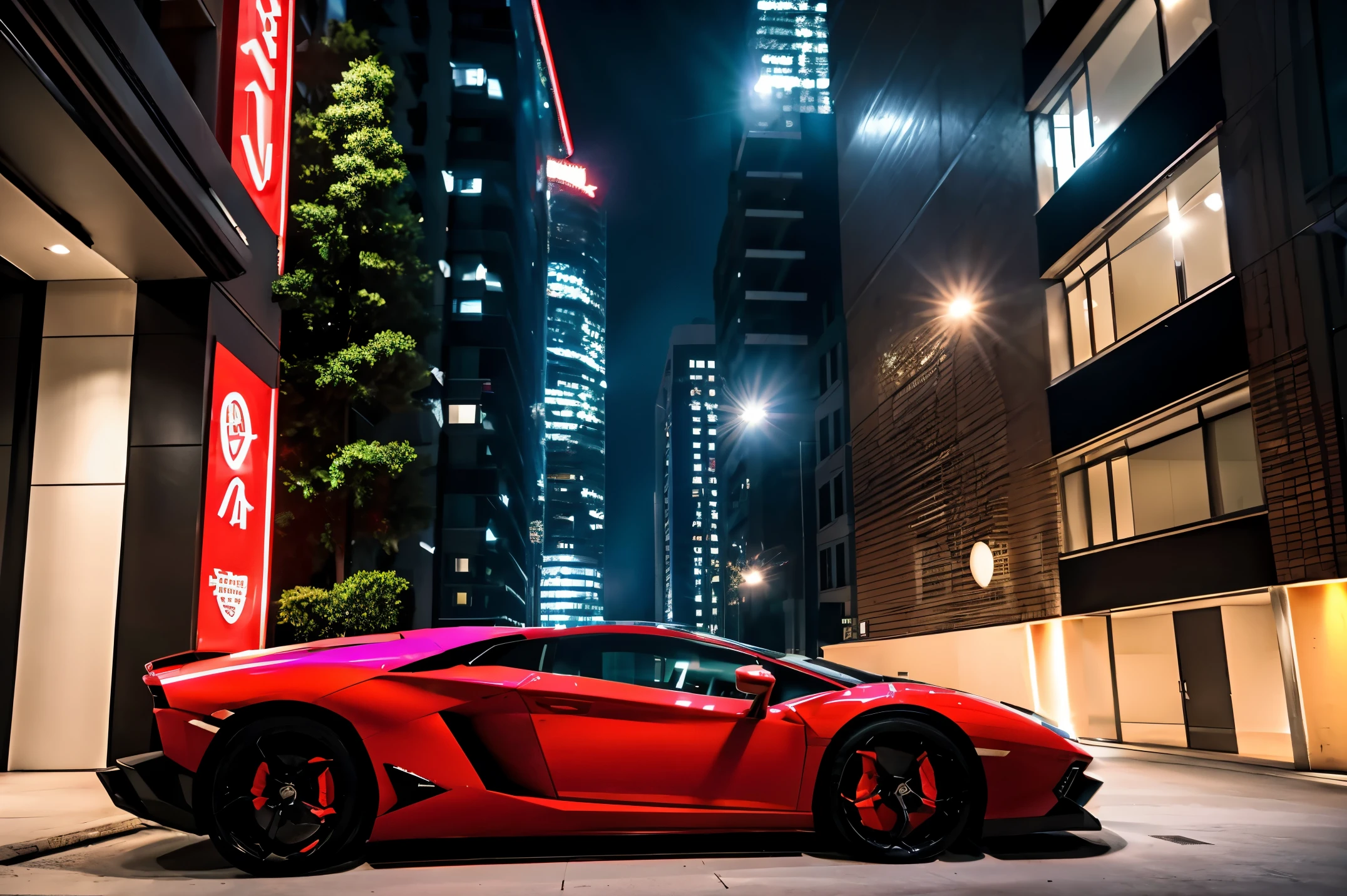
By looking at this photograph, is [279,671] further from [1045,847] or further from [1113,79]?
[1113,79]

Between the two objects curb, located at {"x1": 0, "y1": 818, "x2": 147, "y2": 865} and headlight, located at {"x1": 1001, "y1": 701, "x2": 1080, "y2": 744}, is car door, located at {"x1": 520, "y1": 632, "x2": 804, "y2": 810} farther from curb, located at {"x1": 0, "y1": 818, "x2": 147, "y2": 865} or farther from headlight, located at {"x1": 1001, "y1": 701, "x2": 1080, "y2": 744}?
curb, located at {"x1": 0, "y1": 818, "x2": 147, "y2": 865}

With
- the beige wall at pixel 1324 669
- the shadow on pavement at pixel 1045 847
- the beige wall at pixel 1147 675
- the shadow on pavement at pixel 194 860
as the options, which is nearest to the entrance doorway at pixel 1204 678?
the beige wall at pixel 1147 675

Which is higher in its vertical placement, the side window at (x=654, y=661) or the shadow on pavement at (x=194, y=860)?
the side window at (x=654, y=661)

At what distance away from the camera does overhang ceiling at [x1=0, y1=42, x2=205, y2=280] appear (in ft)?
23.7

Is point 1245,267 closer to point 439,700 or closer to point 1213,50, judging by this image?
point 1213,50

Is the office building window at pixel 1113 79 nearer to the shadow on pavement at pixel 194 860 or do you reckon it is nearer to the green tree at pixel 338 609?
the green tree at pixel 338 609

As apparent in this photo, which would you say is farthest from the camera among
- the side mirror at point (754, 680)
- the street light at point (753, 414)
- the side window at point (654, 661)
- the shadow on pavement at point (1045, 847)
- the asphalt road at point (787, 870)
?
the street light at point (753, 414)

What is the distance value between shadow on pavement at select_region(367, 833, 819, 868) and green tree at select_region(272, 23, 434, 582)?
11.4m

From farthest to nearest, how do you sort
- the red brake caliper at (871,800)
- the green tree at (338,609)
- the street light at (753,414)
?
1. the street light at (753,414)
2. the green tree at (338,609)
3. the red brake caliper at (871,800)

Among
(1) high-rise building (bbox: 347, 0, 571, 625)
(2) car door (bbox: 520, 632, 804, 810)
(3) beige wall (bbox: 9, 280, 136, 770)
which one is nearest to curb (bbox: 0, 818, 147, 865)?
(2) car door (bbox: 520, 632, 804, 810)

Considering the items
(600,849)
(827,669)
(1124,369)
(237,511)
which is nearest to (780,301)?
(1124,369)

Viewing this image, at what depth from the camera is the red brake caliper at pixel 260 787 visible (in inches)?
185

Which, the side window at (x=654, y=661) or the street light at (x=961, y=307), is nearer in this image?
the side window at (x=654, y=661)

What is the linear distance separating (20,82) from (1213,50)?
13313mm
